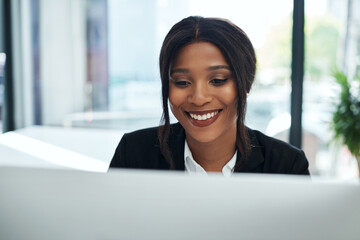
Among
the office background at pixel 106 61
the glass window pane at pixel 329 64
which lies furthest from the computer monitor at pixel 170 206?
the glass window pane at pixel 329 64

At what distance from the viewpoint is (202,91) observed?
0.89 metres

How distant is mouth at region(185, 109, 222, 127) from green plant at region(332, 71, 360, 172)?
202 cm

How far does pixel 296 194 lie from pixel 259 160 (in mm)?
477

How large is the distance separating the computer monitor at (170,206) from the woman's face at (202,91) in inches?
17.1

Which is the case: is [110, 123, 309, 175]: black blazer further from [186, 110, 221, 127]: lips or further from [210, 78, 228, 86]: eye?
[210, 78, 228, 86]: eye

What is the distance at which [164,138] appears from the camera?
100 cm

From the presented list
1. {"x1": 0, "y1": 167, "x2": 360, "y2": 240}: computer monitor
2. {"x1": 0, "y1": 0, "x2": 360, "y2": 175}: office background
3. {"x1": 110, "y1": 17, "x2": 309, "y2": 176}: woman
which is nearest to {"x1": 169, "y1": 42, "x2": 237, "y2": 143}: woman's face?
{"x1": 110, "y1": 17, "x2": 309, "y2": 176}: woman

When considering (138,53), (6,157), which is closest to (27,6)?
(138,53)

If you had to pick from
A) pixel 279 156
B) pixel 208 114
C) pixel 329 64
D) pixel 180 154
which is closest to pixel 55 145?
pixel 180 154

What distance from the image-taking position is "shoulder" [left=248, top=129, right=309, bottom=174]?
0.91 m

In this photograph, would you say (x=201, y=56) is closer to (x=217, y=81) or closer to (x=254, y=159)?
(x=217, y=81)

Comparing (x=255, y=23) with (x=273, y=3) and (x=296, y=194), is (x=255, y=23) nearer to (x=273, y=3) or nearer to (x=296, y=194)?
(x=273, y=3)

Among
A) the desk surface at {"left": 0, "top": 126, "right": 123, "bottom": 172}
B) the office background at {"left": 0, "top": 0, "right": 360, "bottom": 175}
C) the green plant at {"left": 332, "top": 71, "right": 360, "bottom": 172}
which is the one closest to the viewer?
the desk surface at {"left": 0, "top": 126, "right": 123, "bottom": 172}

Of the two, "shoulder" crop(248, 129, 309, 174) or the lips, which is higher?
the lips
